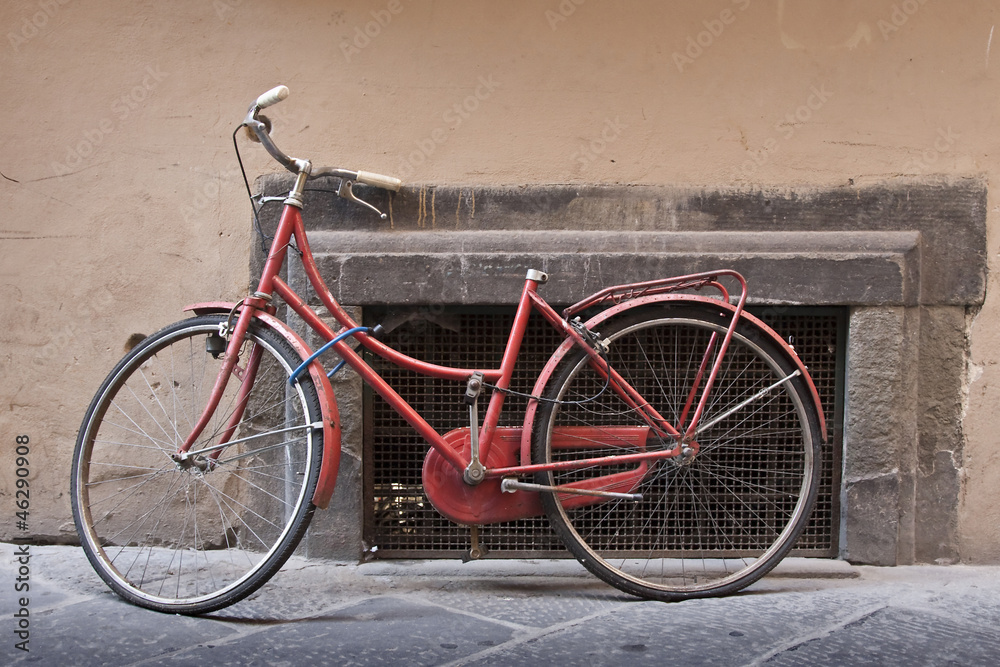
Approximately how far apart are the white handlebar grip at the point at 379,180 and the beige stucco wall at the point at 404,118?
0.24 m

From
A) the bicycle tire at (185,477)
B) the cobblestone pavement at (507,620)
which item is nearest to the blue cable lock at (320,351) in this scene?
the bicycle tire at (185,477)

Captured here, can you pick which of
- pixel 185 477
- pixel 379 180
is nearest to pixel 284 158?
pixel 379 180

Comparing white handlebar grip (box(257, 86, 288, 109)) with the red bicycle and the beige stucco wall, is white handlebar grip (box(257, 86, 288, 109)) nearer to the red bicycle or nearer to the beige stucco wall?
the red bicycle

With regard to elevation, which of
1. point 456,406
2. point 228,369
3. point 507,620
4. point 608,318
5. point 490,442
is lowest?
point 507,620

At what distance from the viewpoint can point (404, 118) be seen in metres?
2.85

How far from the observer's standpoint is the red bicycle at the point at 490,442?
7.75 feet

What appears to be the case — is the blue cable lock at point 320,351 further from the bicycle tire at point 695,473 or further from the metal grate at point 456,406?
the bicycle tire at point 695,473

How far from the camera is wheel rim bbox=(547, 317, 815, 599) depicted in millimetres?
2783

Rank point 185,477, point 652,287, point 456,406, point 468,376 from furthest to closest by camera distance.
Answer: point 456,406 < point 185,477 < point 652,287 < point 468,376

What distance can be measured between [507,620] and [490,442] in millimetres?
556

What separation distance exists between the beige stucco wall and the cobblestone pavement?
0.55 m

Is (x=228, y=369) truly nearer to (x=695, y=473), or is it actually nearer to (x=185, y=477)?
A: (x=185, y=477)

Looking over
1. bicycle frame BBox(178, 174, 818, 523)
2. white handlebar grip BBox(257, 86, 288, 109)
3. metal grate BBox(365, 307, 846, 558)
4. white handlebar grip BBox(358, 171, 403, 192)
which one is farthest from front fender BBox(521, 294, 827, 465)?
white handlebar grip BBox(257, 86, 288, 109)

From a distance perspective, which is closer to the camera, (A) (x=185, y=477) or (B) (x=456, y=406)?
(A) (x=185, y=477)
